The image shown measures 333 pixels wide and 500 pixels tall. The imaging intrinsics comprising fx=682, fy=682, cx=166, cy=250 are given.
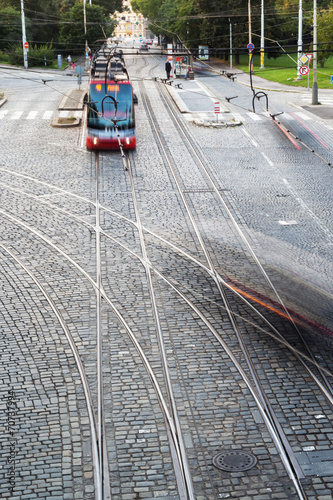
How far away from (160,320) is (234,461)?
498 centimetres

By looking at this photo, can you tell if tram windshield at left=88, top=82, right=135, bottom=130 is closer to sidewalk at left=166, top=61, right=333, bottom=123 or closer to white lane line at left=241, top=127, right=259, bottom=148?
white lane line at left=241, top=127, right=259, bottom=148

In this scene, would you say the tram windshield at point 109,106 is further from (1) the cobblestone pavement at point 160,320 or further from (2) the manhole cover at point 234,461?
(2) the manhole cover at point 234,461

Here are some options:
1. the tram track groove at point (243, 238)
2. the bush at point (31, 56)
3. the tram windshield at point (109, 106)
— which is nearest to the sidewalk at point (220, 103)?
the tram track groove at point (243, 238)

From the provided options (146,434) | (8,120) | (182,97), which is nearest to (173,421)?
(146,434)

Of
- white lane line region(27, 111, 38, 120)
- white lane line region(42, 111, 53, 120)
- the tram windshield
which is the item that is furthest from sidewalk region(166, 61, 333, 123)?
white lane line region(27, 111, 38, 120)

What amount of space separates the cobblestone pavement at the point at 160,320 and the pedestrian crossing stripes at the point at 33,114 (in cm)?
979

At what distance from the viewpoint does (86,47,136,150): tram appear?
29.8 metres

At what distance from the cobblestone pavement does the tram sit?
0.98m

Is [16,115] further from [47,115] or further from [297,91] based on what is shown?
[297,91]

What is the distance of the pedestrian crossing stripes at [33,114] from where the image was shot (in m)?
39.2

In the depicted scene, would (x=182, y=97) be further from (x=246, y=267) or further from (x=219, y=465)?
(x=219, y=465)

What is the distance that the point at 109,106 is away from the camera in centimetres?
2986

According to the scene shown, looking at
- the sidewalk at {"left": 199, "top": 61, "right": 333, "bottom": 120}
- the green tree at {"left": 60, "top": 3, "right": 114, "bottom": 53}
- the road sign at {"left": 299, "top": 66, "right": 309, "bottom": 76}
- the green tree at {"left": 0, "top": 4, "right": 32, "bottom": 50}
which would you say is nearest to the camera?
the sidewalk at {"left": 199, "top": 61, "right": 333, "bottom": 120}

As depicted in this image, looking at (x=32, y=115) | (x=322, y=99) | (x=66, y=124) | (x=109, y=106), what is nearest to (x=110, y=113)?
(x=109, y=106)
